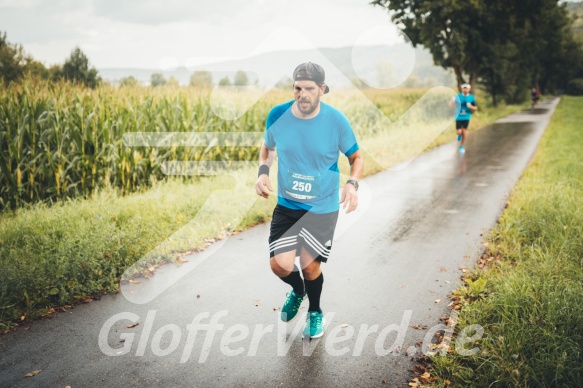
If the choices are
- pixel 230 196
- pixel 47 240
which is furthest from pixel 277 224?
pixel 230 196

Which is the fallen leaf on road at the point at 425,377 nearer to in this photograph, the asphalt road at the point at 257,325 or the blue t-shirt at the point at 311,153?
the asphalt road at the point at 257,325

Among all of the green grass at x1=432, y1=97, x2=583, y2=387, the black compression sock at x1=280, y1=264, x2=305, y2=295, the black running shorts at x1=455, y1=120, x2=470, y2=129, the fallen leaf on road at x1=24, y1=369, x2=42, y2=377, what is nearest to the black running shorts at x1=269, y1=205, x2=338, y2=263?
the black compression sock at x1=280, y1=264, x2=305, y2=295

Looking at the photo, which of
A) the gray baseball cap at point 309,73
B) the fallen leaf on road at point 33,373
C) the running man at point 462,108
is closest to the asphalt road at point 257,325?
the fallen leaf on road at point 33,373

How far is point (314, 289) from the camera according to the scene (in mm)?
3609

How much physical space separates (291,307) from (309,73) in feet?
6.53

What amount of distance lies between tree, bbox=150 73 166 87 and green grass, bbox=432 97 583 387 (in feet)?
27.6

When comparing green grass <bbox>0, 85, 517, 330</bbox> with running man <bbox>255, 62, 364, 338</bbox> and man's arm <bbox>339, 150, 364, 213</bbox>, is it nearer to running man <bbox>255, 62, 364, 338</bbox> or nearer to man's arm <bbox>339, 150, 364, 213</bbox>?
running man <bbox>255, 62, 364, 338</bbox>

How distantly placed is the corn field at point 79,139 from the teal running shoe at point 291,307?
539 centimetres

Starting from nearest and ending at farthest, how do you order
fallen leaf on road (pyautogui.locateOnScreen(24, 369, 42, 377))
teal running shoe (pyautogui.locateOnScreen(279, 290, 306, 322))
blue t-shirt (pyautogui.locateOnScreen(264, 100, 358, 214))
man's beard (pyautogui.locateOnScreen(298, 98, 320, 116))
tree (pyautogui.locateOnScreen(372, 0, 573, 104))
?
1. fallen leaf on road (pyautogui.locateOnScreen(24, 369, 42, 377))
2. man's beard (pyautogui.locateOnScreen(298, 98, 320, 116))
3. blue t-shirt (pyautogui.locateOnScreen(264, 100, 358, 214))
4. teal running shoe (pyautogui.locateOnScreen(279, 290, 306, 322))
5. tree (pyautogui.locateOnScreen(372, 0, 573, 104))

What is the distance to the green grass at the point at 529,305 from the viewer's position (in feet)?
9.53

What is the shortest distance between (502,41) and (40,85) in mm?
31192

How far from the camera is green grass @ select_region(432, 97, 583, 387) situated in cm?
290

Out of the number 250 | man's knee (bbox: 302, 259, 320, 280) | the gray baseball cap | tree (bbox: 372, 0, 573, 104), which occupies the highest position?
tree (bbox: 372, 0, 573, 104)

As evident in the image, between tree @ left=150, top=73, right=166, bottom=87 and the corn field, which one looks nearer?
the corn field
